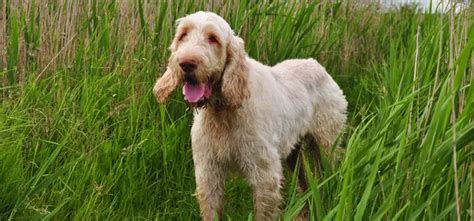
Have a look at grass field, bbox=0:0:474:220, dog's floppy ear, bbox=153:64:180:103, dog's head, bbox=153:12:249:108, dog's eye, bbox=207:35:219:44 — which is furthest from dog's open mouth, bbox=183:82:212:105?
grass field, bbox=0:0:474:220

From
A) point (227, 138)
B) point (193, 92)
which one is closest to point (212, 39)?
point (193, 92)

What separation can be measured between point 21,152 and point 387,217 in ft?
6.68

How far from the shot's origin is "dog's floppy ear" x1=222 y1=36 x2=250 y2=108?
368 cm

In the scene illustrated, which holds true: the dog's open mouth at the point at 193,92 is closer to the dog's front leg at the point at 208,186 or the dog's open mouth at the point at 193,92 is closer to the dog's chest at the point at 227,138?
the dog's chest at the point at 227,138

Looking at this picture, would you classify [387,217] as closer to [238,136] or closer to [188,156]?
[238,136]

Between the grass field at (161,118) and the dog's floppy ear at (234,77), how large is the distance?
1.94 ft

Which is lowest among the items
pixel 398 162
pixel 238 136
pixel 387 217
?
pixel 238 136

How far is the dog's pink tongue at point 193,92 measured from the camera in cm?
357

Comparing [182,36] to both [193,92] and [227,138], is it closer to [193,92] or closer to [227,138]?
[193,92]

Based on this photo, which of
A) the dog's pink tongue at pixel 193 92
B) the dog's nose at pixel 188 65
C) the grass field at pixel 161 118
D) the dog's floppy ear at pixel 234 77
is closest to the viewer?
the grass field at pixel 161 118

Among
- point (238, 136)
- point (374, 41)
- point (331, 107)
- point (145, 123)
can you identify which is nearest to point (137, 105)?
point (145, 123)

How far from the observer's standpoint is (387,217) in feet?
7.75

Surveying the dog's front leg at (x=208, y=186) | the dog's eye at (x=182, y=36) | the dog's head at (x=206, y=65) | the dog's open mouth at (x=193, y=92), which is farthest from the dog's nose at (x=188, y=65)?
the dog's front leg at (x=208, y=186)

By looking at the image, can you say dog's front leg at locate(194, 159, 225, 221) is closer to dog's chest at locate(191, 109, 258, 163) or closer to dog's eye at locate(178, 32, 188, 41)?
dog's chest at locate(191, 109, 258, 163)
